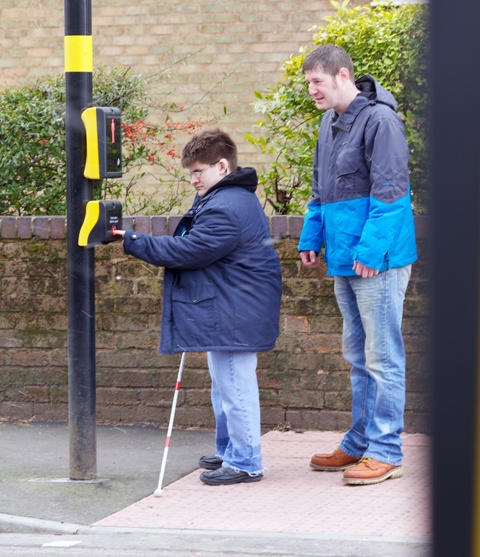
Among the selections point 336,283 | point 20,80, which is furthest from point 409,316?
point 20,80

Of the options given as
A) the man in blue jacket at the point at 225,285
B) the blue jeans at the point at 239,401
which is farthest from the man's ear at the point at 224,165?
the blue jeans at the point at 239,401

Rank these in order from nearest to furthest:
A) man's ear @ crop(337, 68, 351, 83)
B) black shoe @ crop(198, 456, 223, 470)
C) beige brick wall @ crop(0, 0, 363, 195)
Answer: man's ear @ crop(337, 68, 351, 83)
black shoe @ crop(198, 456, 223, 470)
beige brick wall @ crop(0, 0, 363, 195)

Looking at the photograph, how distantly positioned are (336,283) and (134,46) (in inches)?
263

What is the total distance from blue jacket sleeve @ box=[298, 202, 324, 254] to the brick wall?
105 centimetres

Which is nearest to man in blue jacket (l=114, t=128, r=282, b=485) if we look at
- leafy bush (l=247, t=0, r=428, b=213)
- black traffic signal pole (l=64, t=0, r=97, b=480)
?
black traffic signal pole (l=64, t=0, r=97, b=480)

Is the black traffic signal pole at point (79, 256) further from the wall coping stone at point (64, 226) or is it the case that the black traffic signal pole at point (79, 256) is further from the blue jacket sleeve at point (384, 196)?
the wall coping stone at point (64, 226)

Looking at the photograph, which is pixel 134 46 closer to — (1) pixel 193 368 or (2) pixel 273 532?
(1) pixel 193 368

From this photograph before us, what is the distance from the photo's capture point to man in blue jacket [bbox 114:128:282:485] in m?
5.49

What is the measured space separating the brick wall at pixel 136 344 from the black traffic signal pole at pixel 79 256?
1470 mm

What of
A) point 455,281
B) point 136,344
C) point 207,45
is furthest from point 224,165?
point 207,45

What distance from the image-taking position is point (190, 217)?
5.74 meters

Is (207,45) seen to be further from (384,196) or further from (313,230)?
(384,196)

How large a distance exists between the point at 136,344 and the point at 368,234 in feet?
7.96

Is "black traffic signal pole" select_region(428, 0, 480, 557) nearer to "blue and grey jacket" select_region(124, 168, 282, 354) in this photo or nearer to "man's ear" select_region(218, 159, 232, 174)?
"blue and grey jacket" select_region(124, 168, 282, 354)
